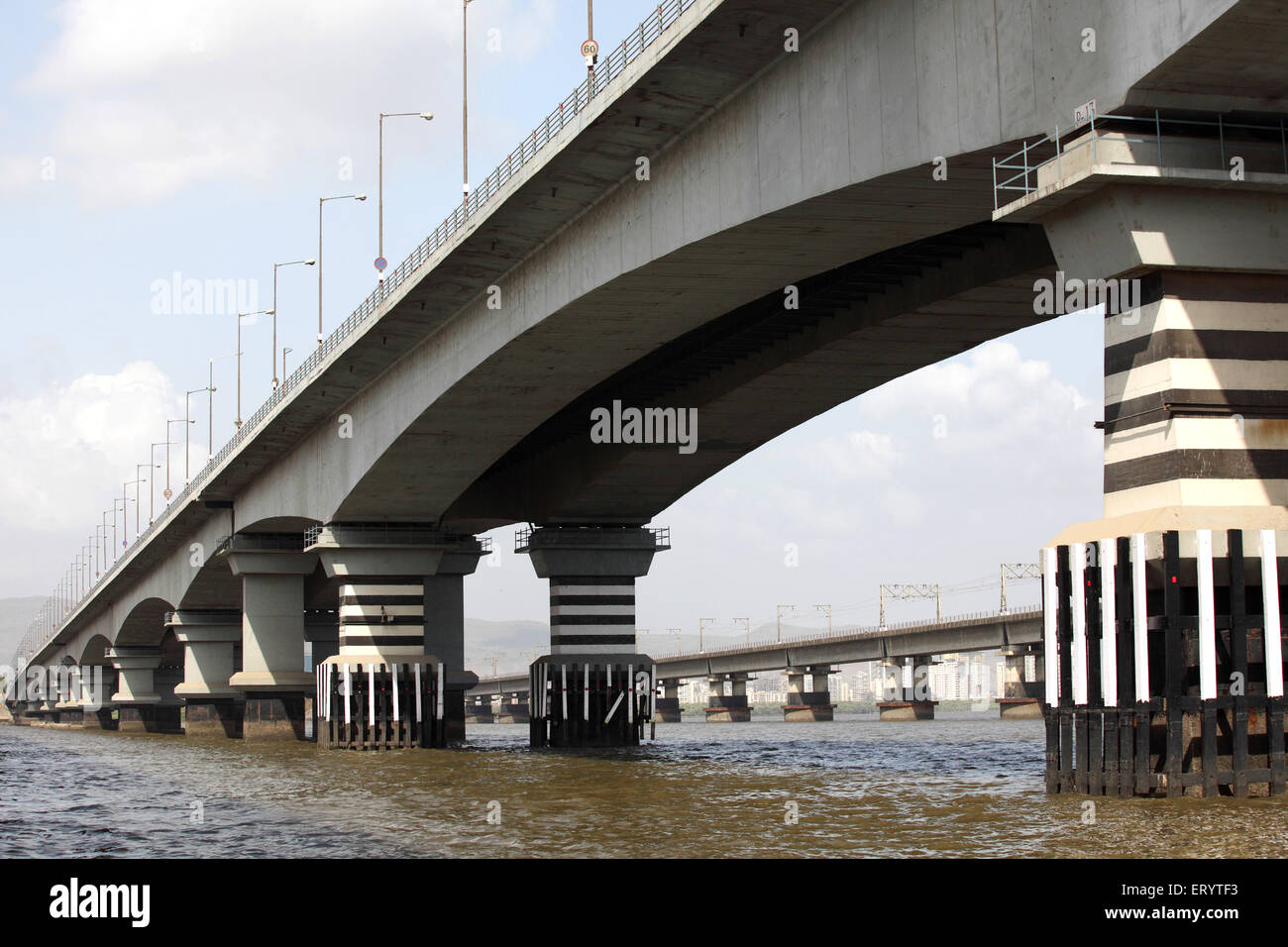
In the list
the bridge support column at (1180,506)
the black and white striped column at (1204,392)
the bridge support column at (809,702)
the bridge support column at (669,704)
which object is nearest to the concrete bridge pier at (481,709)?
the bridge support column at (669,704)

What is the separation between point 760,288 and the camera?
36156mm

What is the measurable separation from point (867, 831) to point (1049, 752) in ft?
10.9

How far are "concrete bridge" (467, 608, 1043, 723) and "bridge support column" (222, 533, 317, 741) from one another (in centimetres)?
3557

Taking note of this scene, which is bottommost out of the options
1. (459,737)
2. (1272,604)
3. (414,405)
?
(459,737)

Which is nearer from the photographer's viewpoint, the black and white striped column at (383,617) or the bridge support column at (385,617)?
the bridge support column at (385,617)

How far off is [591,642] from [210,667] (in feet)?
120

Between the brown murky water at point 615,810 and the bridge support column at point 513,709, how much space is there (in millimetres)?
138276

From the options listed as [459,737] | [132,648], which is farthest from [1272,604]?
[132,648]

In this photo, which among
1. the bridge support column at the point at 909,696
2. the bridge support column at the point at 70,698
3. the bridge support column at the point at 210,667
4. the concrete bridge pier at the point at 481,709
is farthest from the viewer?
the concrete bridge pier at the point at 481,709

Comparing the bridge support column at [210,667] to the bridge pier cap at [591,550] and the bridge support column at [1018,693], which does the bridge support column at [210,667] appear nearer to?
the bridge pier cap at [591,550]

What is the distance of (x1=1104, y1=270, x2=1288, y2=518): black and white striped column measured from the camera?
74.9 ft

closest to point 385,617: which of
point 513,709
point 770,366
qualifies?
point 770,366

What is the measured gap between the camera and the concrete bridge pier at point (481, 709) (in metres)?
194
